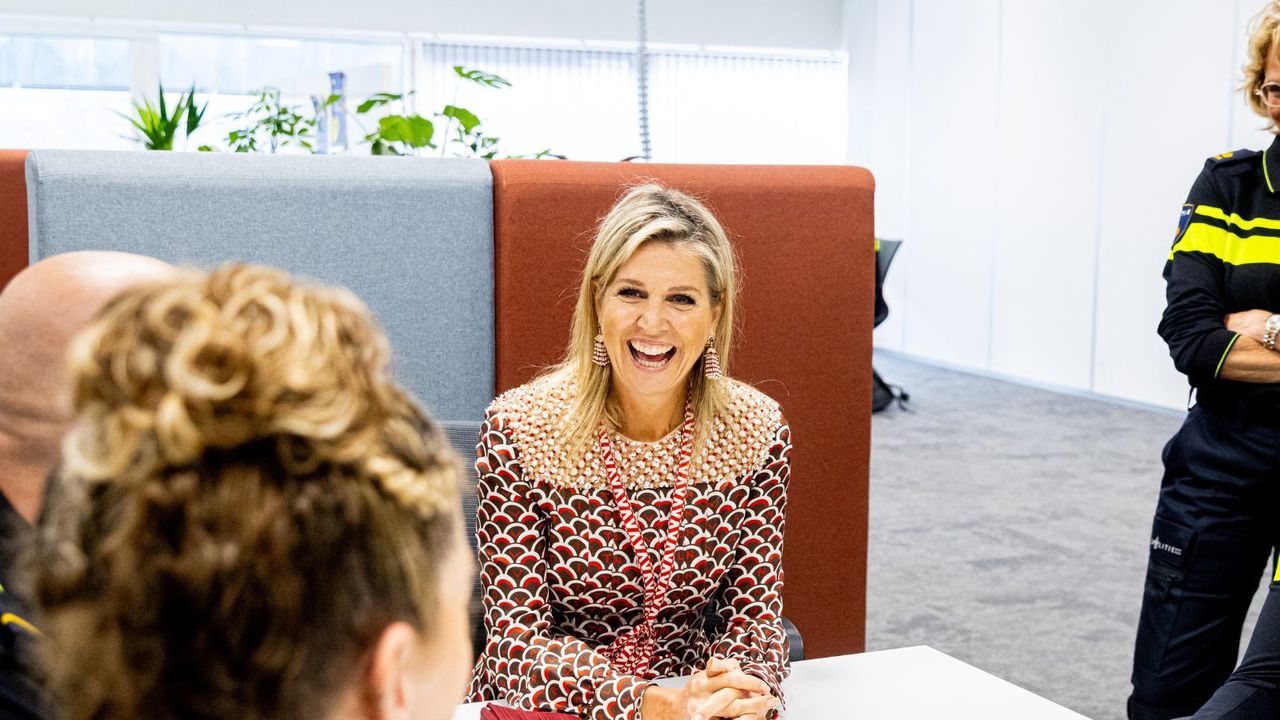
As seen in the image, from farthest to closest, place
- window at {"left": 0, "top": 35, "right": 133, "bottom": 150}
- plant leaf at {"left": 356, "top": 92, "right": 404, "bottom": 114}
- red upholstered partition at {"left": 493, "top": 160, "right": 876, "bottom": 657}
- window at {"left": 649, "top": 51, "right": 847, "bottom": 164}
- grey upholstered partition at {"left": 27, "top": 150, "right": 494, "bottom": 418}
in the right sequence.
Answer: window at {"left": 649, "top": 51, "right": 847, "bottom": 164}
window at {"left": 0, "top": 35, "right": 133, "bottom": 150}
plant leaf at {"left": 356, "top": 92, "right": 404, "bottom": 114}
red upholstered partition at {"left": 493, "top": 160, "right": 876, "bottom": 657}
grey upholstered partition at {"left": 27, "top": 150, "right": 494, "bottom": 418}

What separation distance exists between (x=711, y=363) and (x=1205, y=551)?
105 centimetres

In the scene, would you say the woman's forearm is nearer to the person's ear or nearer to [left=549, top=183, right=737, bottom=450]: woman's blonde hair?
[left=549, top=183, right=737, bottom=450]: woman's blonde hair

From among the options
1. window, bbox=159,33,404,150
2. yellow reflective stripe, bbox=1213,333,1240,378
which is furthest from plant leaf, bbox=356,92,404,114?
window, bbox=159,33,404,150

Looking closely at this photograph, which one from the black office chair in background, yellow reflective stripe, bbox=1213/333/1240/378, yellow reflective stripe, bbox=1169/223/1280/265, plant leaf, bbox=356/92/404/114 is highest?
plant leaf, bbox=356/92/404/114

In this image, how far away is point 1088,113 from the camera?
758 centimetres

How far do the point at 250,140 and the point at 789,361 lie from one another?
148 centimetres

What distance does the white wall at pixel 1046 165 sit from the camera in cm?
682

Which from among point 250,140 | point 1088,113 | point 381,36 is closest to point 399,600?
point 250,140

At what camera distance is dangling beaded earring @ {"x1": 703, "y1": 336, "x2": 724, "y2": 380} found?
188 cm

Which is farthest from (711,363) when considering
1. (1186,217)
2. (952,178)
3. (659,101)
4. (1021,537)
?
(659,101)

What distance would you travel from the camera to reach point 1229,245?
2.26m

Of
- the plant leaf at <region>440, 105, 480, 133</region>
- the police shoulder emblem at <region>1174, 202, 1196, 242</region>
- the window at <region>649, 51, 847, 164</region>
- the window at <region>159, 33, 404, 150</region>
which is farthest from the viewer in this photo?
the window at <region>649, 51, 847, 164</region>

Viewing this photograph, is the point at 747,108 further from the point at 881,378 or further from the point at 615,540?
the point at 615,540

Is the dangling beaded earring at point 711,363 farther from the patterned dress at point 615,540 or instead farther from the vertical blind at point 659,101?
the vertical blind at point 659,101
